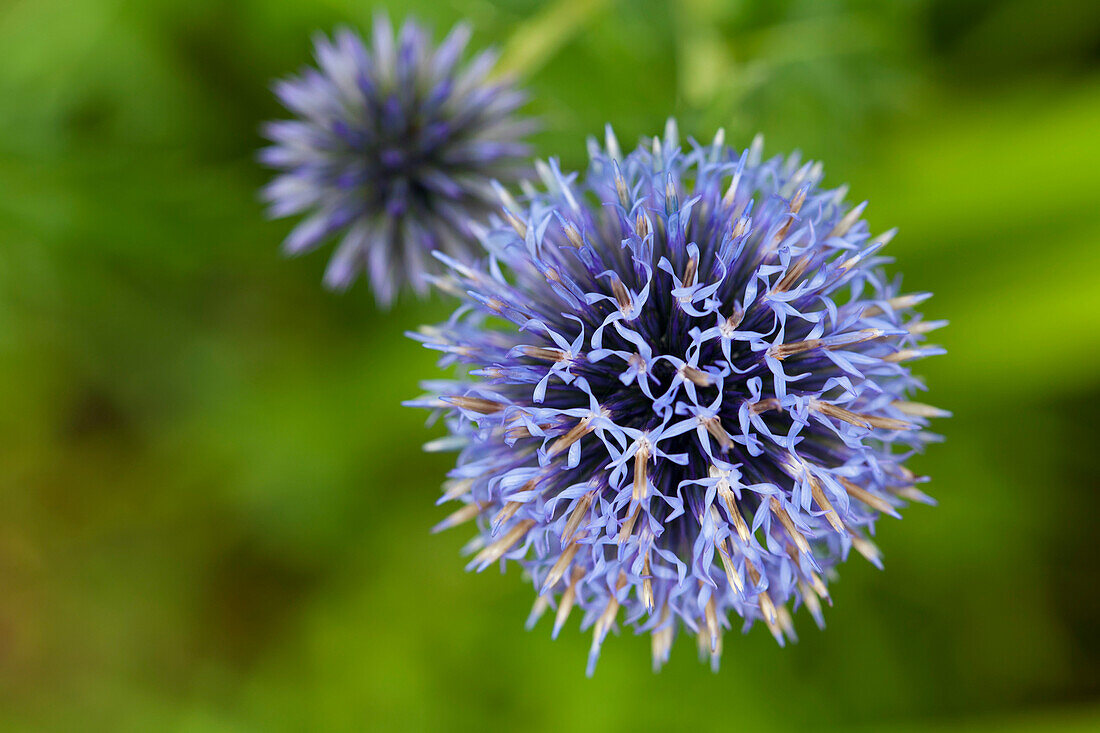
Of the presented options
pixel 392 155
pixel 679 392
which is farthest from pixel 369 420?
pixel 679 392

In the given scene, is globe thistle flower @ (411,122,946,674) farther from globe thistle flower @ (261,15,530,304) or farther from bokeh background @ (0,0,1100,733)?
bokeh background @ (0,0,1100,733)

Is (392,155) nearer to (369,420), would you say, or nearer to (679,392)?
(679,392)

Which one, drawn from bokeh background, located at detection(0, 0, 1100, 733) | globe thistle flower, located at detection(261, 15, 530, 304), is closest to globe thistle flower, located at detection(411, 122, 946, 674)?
globe thistle flower, located at detection(261, 15, 530, 304)

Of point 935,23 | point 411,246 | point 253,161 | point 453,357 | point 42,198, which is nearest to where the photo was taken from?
point 453,357

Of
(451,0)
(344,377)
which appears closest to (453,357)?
(451,0)

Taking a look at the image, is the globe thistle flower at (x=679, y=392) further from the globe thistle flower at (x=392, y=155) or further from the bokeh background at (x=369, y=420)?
the bokeh background at (x=369, y=420)

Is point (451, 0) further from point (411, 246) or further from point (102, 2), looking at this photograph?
point (102, 2)
